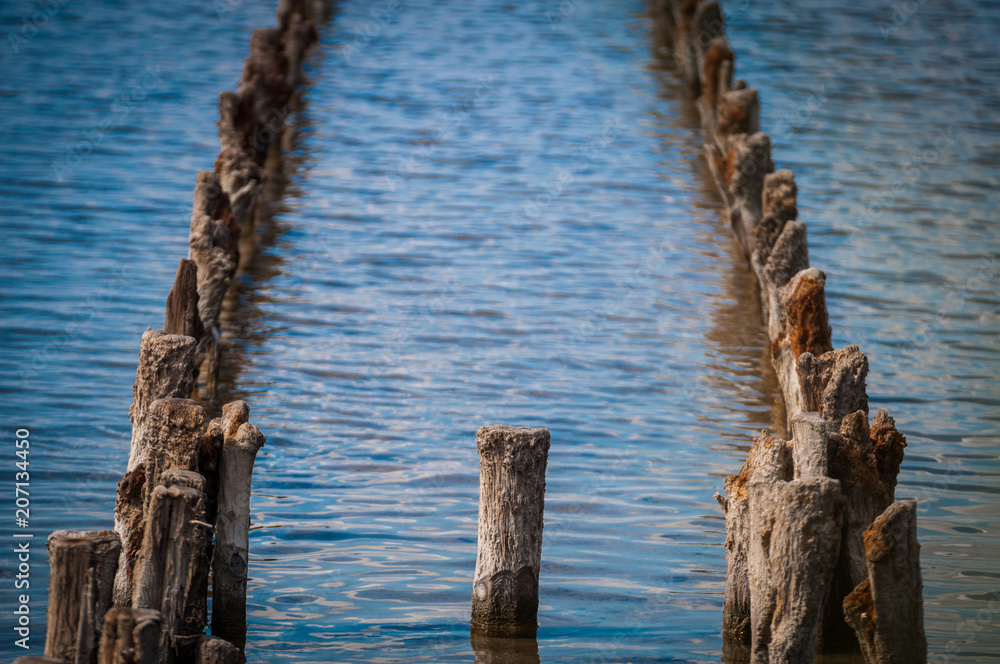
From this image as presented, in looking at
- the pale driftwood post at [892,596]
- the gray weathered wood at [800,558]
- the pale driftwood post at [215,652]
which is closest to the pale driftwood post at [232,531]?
the pale driftwood post at [215,652]

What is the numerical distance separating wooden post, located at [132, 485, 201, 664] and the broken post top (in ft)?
4.95

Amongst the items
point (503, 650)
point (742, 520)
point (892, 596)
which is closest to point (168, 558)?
point (503, 650)

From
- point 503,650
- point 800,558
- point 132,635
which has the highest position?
point 800,558

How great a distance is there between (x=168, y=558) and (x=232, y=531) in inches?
29.4

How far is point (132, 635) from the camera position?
15.3 feet

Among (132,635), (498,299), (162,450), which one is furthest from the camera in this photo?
(498,299)

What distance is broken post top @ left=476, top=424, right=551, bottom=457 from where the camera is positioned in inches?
235

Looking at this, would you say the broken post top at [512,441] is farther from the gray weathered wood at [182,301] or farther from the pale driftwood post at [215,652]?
the gray weathered wood at [182,301]

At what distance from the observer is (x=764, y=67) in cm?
2144

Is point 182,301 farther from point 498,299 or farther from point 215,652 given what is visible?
point 498,299

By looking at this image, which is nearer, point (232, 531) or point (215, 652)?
point (215, 652)

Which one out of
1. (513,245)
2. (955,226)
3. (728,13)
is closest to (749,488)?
(513,245)

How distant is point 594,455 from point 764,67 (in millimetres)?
14231

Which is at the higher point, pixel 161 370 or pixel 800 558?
pixel 161 370
